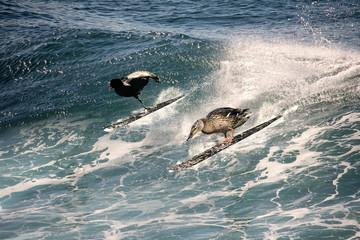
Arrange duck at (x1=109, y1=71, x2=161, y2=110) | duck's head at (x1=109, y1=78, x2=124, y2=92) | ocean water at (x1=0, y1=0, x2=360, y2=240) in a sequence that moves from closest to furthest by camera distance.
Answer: ocean water at (x1=0, y1=0, x2=360, y2=240), duck's head at (x1=109, y1=78, x2=124, y2=92), duck at (x1=109, y1=71, x2=161, y2=110)

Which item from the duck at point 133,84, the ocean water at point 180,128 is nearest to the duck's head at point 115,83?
the duck at point 133,84

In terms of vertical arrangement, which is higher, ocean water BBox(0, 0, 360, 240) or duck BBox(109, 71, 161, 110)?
duck BBox(109, 71, 161, 110)

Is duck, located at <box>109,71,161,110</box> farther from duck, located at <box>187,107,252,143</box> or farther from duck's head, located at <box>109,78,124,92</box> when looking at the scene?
duck, located at <box>187,107,252,143</box>

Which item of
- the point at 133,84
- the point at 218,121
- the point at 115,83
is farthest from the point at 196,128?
the point at 133,84

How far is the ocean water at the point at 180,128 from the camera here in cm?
657

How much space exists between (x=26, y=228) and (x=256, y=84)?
7.65 m

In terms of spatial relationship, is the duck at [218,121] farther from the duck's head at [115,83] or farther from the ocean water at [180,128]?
the duck's head at [115,83]

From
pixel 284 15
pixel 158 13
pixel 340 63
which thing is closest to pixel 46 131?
pixel 340 63

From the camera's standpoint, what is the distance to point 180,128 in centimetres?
1027

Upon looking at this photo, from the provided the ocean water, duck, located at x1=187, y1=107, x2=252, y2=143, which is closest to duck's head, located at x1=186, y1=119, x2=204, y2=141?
duck, located at x1=187, y1=107, x2=252, y2=143

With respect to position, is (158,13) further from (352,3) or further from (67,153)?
(67,153)

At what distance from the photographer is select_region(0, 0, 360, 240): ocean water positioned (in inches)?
259

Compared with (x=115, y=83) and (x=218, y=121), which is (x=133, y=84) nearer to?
(x=115, y=83)

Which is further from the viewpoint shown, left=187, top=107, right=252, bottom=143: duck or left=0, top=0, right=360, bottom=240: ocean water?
left=187, top=107, right=252, bottom=143: duck
